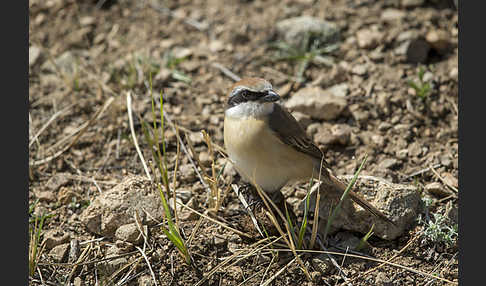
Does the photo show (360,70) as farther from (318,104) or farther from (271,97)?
(271,97)

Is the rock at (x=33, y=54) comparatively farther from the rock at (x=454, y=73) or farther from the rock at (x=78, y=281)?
the rock at (x=454, y=73)

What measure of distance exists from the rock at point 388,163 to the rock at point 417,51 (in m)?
1.76

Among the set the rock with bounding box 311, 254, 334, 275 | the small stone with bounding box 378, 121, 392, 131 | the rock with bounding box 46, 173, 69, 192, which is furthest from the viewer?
the small stone with bounding box 378, 121, 392, 131

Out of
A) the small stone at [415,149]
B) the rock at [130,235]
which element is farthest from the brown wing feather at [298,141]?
the rock at [130,235]

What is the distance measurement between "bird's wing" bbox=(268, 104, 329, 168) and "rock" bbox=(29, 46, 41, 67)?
372 cm

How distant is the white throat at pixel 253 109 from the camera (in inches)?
198

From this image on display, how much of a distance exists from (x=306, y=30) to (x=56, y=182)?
12.4ft

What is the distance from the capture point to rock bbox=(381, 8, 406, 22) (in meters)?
7.43

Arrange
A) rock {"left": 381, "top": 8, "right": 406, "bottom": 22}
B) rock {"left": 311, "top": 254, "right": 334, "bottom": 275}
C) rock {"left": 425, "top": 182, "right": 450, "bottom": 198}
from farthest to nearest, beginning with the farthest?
rock {"left": 381, "top": 8, "right": 406, "bottom": 22}, rock {"left": 425, "top": 182, "right": 450, "bottom": 198}, rock {"left": 311, "top": 254, "right": 334, "bottom": 275}

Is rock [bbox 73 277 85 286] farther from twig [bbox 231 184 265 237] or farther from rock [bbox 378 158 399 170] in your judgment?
rock [bbox 378 158 399 170]

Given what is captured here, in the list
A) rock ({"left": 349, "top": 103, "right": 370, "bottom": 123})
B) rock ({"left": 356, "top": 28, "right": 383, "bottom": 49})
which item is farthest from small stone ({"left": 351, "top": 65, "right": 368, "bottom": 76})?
rock ({"left": 349, "top": 103, "right": 370, "bottom": 123})

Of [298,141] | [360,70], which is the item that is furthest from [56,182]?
[360,70]

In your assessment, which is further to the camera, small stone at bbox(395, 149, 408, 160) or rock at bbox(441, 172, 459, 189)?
small stone at bbox(395, 149, 408, 160)

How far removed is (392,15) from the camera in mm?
7465
